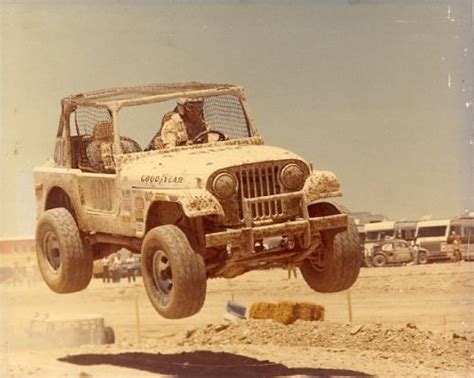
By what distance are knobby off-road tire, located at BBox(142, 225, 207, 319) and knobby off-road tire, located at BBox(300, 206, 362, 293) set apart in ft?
2.31

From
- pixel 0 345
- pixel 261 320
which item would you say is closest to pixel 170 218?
pixel 261 320

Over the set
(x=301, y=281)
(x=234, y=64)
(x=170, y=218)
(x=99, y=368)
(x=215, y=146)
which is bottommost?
(x=99, y=368)

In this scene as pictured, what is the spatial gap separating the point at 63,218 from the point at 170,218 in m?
0.70

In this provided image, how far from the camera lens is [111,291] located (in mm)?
5816

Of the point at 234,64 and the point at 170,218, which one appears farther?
the point at 234,64

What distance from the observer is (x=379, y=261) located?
5.96 meters

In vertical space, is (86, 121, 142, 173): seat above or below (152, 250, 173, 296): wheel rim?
above

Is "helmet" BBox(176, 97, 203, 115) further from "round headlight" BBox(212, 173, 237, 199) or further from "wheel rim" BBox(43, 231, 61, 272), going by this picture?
"wheel rim" BBox(43, 231, 61, 272)

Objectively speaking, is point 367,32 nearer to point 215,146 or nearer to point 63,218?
point 215,146

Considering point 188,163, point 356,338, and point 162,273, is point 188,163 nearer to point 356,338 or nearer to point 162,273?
point 162,273

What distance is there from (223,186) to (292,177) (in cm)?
44

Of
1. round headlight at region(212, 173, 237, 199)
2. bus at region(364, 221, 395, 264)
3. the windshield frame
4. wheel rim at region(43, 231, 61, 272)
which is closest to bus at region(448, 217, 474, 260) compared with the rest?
bus at region(364, 221, 395, 264)

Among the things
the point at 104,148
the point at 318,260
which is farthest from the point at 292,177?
the point at 104,148

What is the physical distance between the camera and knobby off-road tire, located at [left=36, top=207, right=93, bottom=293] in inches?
228
